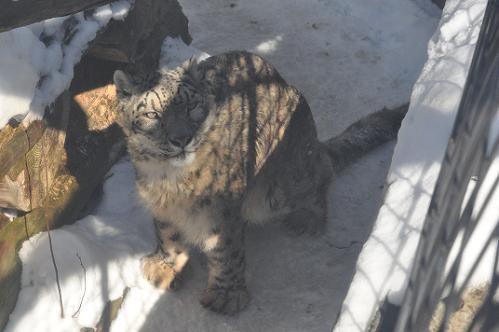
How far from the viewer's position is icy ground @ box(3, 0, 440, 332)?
3930 mm

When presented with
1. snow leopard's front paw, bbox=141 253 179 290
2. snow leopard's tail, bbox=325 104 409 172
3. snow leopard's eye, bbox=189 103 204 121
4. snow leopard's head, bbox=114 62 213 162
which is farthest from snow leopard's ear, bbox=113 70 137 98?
snow leopard's tail, bbox=325 104 409 172

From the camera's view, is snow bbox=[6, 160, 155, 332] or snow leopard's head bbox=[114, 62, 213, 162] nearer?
snow leopard's head bbox=[114, 62, 213, 162]

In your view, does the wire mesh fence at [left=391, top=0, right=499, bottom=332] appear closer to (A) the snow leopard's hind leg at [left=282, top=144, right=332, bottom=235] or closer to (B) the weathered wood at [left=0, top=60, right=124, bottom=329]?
(A) the snow leopard's hind leg at [left=282, top=144, right=332, bottom=235]

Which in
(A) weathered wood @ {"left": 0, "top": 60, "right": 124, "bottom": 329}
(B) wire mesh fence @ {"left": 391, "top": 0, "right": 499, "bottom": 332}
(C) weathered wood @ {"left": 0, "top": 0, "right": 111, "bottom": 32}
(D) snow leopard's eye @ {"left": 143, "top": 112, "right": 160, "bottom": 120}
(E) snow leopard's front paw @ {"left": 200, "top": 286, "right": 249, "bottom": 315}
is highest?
(C) weathered wood @ {"left": 0, "top": 0, "right": 111, "bottom": 32}

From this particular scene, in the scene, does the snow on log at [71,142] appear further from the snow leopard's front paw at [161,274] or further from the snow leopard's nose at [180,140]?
the snow leopard's nose at [180,140]

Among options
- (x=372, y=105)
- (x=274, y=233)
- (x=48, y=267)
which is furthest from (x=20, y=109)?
(x=372, y=105)

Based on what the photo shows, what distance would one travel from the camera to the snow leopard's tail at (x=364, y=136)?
16.8 ft

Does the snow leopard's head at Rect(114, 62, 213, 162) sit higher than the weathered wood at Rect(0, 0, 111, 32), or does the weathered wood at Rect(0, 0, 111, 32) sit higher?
the weathered wood at Rect(0, 0, 111, 32)

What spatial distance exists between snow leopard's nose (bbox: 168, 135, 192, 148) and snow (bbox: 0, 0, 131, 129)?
2.68 feet

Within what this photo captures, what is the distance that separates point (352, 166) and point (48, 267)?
7.95 feet

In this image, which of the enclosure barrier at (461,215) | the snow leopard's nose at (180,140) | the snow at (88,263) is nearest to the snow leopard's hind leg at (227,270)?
the snow at (88,263)

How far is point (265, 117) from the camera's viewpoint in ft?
13.4

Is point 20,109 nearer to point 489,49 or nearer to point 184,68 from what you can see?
point 184,68

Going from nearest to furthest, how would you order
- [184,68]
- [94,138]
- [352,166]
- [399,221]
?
[399,221], [184,68], [94,138], [352,166]
